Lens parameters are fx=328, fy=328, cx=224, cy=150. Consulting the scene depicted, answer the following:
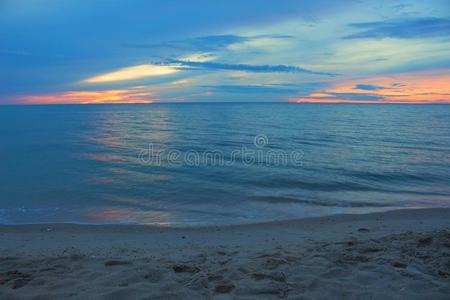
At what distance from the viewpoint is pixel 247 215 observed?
11.7 meters

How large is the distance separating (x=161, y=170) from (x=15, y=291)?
14.4 m

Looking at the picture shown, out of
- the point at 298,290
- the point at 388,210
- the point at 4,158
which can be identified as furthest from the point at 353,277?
the point at 4,158

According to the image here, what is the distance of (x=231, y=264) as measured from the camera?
6211mm

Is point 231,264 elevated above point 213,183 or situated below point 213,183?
above

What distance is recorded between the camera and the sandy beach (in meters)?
5.03

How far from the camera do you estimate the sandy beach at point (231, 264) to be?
5027mm

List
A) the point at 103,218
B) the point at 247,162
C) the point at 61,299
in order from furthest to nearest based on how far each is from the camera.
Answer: the point at 247,162 < the point at 103,218 < the point at 61,299

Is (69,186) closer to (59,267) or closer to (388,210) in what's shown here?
(59,267)

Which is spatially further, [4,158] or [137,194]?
[4,158]

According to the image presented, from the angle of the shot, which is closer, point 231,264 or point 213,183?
point 231,264

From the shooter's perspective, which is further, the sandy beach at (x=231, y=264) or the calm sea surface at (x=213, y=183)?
the calm sea surface at (x=213, y=183)

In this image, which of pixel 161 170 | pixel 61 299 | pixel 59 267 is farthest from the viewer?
pixel 161 170

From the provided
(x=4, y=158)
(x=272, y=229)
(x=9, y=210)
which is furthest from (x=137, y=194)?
(x=4, y=158)

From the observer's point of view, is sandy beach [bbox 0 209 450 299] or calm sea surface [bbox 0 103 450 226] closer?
sandy beach [bbox 0 209 450 299]
